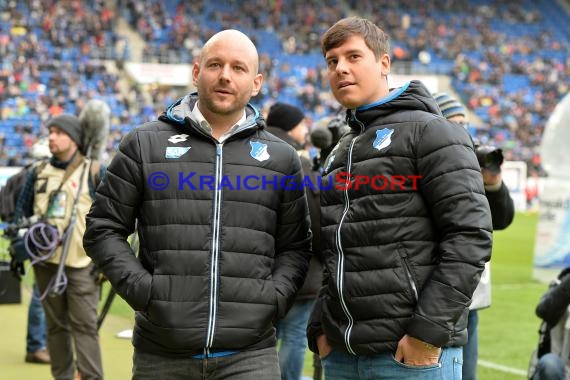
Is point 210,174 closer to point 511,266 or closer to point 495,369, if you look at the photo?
point 495,369

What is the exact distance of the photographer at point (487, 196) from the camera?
4.03 metres

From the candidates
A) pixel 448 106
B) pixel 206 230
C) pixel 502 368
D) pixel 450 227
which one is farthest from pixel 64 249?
pixel 502 368

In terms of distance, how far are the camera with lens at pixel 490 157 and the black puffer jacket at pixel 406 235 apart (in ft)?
3.50

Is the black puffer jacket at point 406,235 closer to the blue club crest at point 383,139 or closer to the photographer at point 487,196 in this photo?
the blue club crest at point 383,139

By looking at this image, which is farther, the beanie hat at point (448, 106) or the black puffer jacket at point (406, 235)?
the beanie hat at point (448, 106)

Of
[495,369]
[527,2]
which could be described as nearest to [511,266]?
[495,369]

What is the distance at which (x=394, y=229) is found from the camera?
2.83 metres

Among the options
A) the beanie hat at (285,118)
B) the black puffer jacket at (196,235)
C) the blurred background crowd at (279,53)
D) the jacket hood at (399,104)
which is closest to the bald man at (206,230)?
the black puffer jacket at (196,235)

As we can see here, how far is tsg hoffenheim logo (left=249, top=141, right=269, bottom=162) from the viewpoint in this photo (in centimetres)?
315

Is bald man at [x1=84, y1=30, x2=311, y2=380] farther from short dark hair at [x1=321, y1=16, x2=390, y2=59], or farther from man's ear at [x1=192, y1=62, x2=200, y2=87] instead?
short dark hair at [x1=321, y1=16, x2=390, y2=59]

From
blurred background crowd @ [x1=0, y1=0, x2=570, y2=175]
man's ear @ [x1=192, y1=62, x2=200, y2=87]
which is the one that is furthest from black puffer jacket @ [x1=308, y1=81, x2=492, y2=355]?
blurred background crowd @ [x1=0, y1=0, x2=570, y2=175]

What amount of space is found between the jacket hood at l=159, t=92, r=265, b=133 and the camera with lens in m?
1.22

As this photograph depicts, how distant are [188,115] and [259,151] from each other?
11.6 inches

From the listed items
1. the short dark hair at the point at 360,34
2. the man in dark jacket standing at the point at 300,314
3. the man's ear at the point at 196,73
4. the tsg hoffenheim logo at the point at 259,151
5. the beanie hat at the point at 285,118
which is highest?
the short dark hair at the point at 360,34
